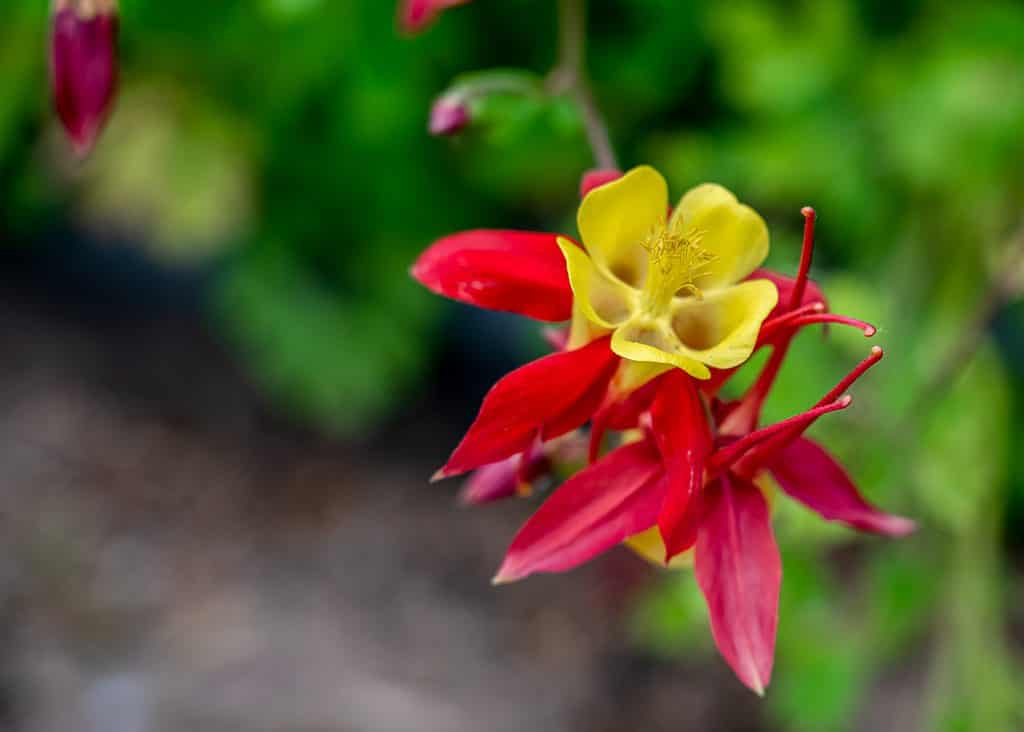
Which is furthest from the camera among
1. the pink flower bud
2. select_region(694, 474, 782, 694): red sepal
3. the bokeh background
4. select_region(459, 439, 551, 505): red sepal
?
the bokeh background

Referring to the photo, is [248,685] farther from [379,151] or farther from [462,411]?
[379,151]

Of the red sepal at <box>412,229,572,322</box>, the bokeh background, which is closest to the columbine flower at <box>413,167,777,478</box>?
the red sepal at <box>412,229,572,322</box>

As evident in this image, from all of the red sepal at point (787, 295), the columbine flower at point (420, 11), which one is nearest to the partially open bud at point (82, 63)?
the columbine flower at point (420, 11)

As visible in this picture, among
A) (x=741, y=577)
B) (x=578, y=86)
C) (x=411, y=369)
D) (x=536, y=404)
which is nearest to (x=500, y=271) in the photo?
(x=536, y=404)

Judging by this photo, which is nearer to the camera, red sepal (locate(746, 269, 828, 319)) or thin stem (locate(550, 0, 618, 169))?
red sepal (locate(746, 269, 828, 319))

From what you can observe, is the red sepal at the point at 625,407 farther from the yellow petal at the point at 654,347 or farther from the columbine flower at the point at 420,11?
the columbine flower at the point at 420,11

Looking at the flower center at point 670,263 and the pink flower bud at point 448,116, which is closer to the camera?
the flower center at point 670,263

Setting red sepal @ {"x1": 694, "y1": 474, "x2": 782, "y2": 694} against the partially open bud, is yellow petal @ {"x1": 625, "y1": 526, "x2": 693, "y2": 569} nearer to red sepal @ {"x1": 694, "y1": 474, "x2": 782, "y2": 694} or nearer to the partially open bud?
red sepal @ {"x1": 694, "y1": 474, "x2": 782, "y2": 694}

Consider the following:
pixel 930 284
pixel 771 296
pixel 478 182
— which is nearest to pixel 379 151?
pixel 478 182
